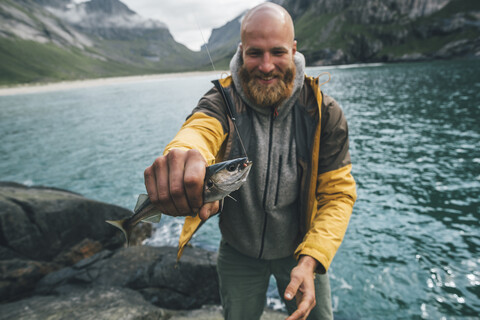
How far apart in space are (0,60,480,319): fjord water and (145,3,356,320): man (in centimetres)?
412

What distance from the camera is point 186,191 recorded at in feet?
5.98

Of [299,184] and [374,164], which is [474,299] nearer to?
[299,184]

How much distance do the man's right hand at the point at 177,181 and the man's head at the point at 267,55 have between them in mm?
1636

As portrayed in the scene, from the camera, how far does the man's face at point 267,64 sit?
3.06 m

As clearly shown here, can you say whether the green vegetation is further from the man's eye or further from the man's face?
the man's eye

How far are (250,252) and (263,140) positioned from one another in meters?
1.64

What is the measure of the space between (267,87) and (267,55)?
416 mm

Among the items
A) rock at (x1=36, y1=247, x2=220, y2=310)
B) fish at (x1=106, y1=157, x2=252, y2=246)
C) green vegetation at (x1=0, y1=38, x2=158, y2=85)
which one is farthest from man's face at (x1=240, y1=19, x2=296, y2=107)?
green vegetation at (x1=0, y1=38, x2=158, y2=85)

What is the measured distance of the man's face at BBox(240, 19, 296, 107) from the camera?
3062 millimetres

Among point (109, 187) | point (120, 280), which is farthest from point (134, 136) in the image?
point (120, 280)

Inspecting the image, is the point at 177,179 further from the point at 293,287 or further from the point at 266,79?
the point at 266,79

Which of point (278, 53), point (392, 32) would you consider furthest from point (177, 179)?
point (392, 32)

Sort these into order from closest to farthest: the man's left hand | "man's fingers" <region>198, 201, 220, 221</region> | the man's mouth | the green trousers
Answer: "man's fingers" <region>198, 201, 220, 221</region> → the man's left hand → the man's mouth → the green trousers

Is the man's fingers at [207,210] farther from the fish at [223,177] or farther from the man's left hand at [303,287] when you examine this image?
the man's left hand at [303,287]
